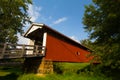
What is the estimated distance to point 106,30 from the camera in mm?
27422

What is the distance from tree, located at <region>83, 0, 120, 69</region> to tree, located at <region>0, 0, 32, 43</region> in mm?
13853

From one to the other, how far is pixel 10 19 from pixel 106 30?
63.2 ft

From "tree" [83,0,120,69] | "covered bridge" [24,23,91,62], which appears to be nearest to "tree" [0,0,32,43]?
"covered bridge" [24,23,91,62]

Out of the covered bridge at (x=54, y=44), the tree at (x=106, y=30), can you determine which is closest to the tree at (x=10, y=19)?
the covered bridge at (x=54, y=44)

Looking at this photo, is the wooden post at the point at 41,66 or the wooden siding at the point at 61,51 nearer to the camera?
the wooden post at the point at 41,66

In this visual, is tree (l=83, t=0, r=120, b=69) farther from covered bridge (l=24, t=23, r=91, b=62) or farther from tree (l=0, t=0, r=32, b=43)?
tree (l=0, t=0, r=32, b=43)

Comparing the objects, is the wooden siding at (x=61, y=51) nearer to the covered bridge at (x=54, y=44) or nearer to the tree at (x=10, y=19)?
A: the covered bridge at (x=54, y=44)

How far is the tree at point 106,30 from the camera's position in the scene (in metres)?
23.4

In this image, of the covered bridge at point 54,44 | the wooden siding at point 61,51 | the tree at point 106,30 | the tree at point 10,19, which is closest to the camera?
the tree at point 106,30

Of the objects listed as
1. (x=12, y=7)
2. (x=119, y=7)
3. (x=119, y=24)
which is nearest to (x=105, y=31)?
(x=119, y=24)

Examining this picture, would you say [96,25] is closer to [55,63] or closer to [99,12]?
[99,12]

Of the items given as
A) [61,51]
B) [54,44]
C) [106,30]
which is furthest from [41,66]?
[106,30]

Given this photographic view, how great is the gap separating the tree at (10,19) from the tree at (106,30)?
13853mm

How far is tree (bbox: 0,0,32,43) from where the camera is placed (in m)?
36.6
